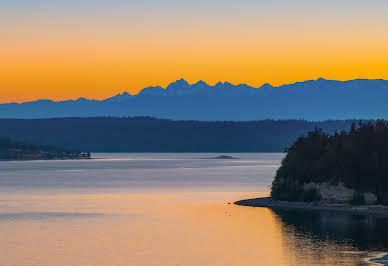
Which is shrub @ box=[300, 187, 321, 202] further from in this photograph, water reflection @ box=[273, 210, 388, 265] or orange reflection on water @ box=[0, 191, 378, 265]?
orange reflection on water @ box=[0, 191, 378, 265]

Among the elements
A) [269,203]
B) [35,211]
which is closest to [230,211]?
[269,203]

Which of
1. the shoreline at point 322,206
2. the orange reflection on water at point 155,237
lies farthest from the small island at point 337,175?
the orange reflection on water at point 155,237

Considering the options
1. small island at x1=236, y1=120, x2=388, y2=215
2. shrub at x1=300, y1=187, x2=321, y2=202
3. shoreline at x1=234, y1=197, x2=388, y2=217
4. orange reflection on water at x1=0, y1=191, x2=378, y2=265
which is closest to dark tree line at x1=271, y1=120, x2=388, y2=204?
small island at x1=236, y1=120, x2=388, y2=215

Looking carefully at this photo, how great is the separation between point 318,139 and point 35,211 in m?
34.5

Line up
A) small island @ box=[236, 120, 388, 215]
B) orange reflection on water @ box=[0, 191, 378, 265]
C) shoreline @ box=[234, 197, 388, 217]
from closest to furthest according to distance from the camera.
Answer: orange reflection on water @ box=[0, 191, 378, 265]
shoreline @ box=[234, 197, 388, 217]
small island @ box=[236, 120, 388, 215]

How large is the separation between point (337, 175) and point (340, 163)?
138cm

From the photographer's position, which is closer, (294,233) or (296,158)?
(294,233)

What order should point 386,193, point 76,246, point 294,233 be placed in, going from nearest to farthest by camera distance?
point 76,246, point 294,233, point 386,193

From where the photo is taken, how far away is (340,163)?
92.4m

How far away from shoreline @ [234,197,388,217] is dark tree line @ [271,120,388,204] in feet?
6.21

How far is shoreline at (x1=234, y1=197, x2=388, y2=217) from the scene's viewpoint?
84.9 meters

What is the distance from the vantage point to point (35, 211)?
94.9 meters

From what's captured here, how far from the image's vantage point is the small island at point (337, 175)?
90.2 metres

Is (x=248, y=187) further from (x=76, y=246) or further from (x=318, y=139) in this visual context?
(x=76, y=246)
